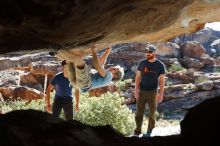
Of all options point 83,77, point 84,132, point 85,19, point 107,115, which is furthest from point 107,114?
point 84,132

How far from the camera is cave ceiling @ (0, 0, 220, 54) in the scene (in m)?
4.23

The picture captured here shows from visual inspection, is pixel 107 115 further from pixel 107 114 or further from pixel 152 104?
pixel 152 104

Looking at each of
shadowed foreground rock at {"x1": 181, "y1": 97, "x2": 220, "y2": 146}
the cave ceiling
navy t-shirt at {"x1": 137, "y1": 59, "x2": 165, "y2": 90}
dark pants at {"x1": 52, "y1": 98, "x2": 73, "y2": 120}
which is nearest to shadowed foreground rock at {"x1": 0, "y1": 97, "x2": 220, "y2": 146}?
shadowed foreground rock at {"x1": 181, "y1": 97, "x2": 220, "y2": 146}

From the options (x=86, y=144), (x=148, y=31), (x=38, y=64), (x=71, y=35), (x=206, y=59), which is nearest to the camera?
(x=86, y=144)

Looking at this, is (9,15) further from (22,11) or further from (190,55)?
(190,55)

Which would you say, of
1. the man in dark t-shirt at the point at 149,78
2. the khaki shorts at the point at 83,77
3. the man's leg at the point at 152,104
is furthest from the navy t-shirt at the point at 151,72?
the khaki shorts at the point at 83,77

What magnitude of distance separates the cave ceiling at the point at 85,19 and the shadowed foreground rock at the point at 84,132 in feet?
3.18

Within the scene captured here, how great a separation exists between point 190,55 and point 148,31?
40.9 m

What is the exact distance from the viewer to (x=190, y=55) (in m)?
47.3

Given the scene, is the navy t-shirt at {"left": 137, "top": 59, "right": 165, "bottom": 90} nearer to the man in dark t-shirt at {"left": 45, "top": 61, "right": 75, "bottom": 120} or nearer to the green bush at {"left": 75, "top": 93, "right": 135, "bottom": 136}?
the man in dark t-shirt at {"left": 45, "top": 61, "right": 75, "bottom": 120}

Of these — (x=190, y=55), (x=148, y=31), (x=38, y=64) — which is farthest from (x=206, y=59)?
(x=148, y=31)

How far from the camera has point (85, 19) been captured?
4.99 metres

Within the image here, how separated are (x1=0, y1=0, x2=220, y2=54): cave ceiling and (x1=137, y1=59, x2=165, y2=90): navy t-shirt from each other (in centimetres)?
318

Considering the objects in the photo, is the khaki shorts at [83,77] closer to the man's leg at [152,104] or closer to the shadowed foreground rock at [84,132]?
the man's leg at [152,104]
